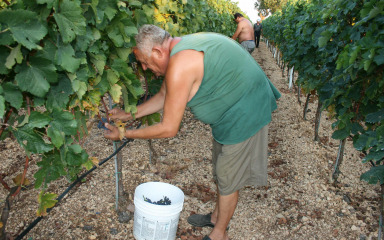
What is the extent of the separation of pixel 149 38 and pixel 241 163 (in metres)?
1.13

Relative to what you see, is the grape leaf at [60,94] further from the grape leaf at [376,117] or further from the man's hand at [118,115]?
the grape leaf at [376,117]

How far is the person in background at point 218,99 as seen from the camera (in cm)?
192

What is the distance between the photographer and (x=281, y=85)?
8.38 m

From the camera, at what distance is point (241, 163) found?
2352 millimetres

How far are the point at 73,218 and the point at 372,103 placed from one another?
2.75 metres

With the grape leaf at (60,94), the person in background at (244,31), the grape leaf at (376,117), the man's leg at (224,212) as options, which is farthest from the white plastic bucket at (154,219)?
the person in background at (244,31)

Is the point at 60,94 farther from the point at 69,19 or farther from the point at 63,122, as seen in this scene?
the point at 69,19

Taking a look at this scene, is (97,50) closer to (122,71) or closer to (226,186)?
(122,71)

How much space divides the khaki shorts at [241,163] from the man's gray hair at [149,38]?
2.95 ft

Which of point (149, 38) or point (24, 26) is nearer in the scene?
point (24, 26)

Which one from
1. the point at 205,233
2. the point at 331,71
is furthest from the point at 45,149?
the point at 331,71

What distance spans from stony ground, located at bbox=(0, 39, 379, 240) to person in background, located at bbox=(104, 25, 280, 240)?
2.11ft

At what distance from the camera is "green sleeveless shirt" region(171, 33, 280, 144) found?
1.99 metres

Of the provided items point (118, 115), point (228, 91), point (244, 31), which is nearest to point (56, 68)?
point (118, 115)
